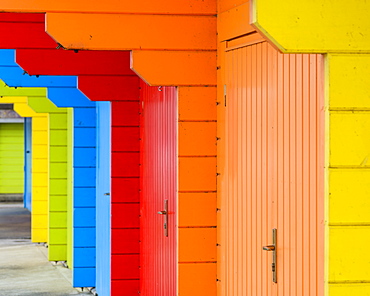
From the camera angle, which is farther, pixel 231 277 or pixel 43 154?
pixel 43 154

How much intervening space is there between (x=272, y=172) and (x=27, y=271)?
782 centimetres

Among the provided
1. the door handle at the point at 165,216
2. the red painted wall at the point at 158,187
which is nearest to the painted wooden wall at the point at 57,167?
the red painted wall at the point at 158,187

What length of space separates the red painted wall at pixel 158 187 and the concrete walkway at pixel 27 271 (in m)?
2.94

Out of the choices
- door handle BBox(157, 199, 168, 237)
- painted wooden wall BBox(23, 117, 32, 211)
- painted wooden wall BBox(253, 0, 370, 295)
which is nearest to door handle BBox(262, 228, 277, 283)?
painted wooden wall BBox(253, 0, 370, 295)

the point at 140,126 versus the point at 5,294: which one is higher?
the point at 140,126

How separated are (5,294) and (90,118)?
2.19 meters

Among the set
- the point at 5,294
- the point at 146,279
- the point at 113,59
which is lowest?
the point at 5,294

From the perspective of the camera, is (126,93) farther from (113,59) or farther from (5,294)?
(5,294)

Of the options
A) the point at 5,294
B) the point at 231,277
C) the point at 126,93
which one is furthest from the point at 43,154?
the point at 231,277

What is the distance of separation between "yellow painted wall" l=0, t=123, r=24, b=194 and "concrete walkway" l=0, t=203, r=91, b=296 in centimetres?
1046

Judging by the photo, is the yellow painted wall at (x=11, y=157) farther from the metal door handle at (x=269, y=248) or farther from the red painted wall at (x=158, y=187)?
the metal door handle at (x=269, y=248)

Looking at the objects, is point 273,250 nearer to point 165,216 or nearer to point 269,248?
point 269,248

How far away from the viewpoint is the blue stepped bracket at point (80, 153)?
8953 mm

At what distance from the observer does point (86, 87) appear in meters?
6.92
